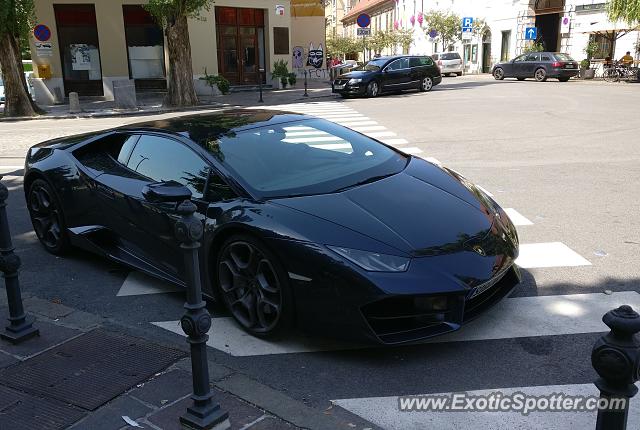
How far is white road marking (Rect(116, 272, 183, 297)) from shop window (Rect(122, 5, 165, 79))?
2529 centimetres

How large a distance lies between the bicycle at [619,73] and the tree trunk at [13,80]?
28.9 m

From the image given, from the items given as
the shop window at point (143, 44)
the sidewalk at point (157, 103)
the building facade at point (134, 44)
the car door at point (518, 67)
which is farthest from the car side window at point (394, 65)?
the car door at point (518, 67)

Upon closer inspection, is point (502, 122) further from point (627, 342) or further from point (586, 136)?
point (627, 342)

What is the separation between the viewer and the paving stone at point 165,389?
311cm

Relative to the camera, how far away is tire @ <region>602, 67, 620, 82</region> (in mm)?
32531

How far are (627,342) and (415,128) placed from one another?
12.8 meters

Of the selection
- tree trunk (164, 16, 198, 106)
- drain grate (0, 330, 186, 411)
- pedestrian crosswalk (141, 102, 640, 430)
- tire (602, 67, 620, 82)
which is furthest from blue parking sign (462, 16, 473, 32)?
drain grate (0, 330, 186, 411)

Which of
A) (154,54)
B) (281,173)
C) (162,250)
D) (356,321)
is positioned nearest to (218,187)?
(281,173)

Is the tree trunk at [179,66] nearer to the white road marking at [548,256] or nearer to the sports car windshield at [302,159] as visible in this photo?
the sports car windshield at [302,159]

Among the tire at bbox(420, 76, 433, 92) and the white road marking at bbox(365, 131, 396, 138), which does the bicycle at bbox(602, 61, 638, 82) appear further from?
the white road marking at bbox(365, 131, 396, 138)

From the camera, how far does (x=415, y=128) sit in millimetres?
14312

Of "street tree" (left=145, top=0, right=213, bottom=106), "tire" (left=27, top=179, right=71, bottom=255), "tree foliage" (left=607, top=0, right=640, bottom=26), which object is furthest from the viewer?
"tree foliage" (left=607, top=0, right=640, bottom=26)

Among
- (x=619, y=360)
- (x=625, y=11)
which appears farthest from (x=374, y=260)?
(x=625, y=11)

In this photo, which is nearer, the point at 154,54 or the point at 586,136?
the point at 586,136
